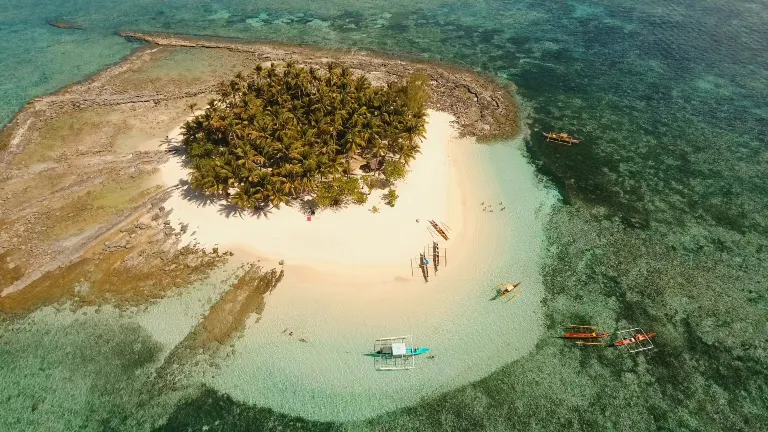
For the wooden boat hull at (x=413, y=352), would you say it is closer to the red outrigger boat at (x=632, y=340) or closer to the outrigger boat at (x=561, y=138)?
the red outrigger boat at (x=632, y=340)

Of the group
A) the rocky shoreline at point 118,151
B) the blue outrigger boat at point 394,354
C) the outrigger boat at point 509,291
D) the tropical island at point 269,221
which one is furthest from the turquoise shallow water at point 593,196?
the rocky shoreline at point 118,151

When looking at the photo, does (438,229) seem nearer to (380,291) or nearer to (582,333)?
(380,291)

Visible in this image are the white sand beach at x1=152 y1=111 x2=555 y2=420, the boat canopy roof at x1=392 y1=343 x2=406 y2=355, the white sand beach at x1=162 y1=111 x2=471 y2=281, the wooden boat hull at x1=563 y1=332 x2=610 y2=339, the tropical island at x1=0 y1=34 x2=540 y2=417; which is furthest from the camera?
the white sand beach at x1=162 y1=111 x2=471 y2=281

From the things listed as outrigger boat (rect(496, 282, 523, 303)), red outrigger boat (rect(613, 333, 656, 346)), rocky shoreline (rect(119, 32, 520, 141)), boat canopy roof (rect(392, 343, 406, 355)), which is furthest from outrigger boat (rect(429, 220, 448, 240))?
rocky shoreline (rect(119, 32, 520, 141))

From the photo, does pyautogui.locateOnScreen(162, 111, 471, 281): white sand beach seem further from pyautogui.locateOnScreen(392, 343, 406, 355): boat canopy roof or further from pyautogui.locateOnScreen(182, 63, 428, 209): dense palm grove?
pyautogui.locateOnScreen(392, 343, 406, 355): boat canopy roof

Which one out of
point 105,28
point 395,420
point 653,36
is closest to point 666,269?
point 395,420

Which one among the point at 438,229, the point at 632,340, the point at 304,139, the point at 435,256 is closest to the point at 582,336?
the point at 632,340

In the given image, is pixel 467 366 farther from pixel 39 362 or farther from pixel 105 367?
pixel 39 362
